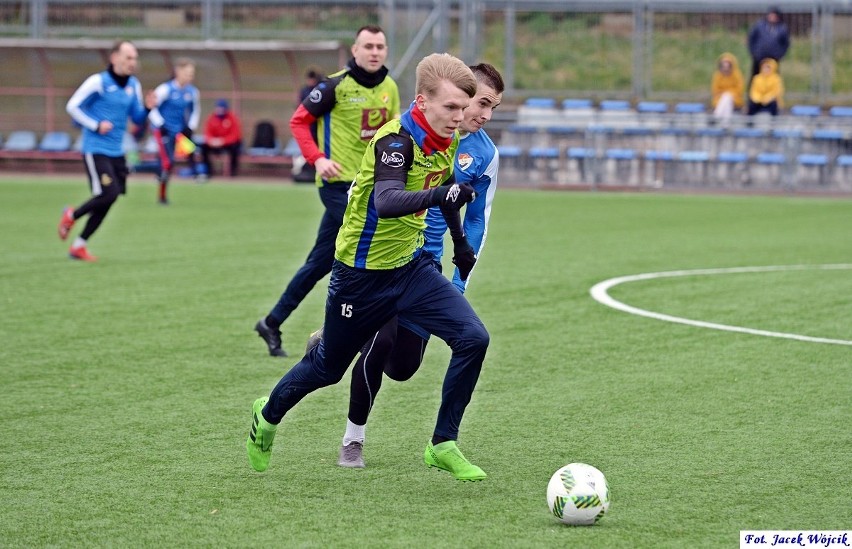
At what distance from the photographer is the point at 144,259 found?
13.6 m

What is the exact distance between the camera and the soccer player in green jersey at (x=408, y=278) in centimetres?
517

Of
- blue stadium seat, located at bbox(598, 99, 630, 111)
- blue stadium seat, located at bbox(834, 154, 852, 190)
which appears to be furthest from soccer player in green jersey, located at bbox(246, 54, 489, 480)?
blue stadium seat, located at bbox(598, 99, 630, 111)

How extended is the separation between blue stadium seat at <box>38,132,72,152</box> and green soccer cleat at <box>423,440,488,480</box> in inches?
1048

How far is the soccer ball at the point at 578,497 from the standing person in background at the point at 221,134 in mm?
23744

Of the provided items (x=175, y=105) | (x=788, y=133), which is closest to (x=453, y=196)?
(x=175, y=105)

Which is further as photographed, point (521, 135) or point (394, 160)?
point (521, 135)

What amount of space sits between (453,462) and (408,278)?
0.80 m

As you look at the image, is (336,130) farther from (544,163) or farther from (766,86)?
(766,86)

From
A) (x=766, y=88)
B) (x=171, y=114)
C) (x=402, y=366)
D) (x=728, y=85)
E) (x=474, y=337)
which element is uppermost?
(x=728, y=85)

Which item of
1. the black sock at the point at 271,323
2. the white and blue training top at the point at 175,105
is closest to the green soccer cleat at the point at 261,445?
the black sock at the point at 271,323

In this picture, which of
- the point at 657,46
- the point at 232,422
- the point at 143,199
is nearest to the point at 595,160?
the point at 657,46

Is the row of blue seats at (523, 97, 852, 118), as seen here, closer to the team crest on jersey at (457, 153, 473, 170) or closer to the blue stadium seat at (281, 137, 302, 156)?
the blue stadium seat at (281, 137, 302, 156)

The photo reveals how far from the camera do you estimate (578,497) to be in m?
4.77

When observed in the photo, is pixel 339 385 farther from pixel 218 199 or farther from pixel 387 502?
pixel 218 199
